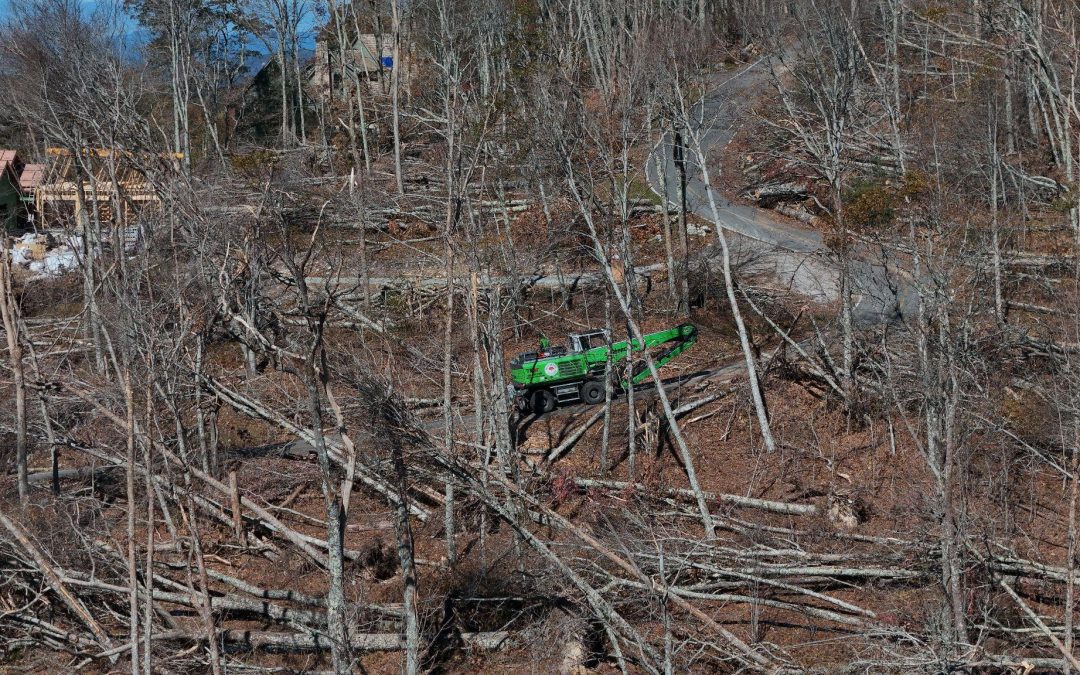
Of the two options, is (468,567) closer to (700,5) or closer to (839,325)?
(839,325)

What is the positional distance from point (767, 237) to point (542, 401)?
12276mm

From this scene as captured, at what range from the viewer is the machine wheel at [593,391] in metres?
23.8

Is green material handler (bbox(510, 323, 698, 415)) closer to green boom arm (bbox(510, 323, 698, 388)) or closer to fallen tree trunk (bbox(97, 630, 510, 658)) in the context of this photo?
green boom arm (bbox(510, 323, 698, 388))

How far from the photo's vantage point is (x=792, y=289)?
29.7 metres

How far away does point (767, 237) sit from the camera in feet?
108

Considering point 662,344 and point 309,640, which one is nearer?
point 309,640

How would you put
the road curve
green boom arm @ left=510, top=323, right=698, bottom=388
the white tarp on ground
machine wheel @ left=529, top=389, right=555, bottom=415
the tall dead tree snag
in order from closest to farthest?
1. the tall dead tree snag
2. green boom arm @ left=510, top=323, right=698, bottom=388
3. machine wheel @ left=529, top=389, right=555, bottom=415
4. the road curve
5. the white tarp on ground

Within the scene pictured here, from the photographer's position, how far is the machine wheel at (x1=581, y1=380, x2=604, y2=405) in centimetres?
2377

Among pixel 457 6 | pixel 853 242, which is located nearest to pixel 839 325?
pixel 853 242

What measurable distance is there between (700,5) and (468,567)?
125 feet

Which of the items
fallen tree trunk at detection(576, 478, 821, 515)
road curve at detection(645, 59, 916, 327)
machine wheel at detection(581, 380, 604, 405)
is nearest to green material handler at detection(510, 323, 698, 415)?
machine wheel at detection(581, 380, 604, 405)

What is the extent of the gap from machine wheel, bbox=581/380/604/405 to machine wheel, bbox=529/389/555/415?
27.5 inches

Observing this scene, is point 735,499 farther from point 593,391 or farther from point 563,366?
point 563,366

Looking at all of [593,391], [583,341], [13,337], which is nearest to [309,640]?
[13,337]
